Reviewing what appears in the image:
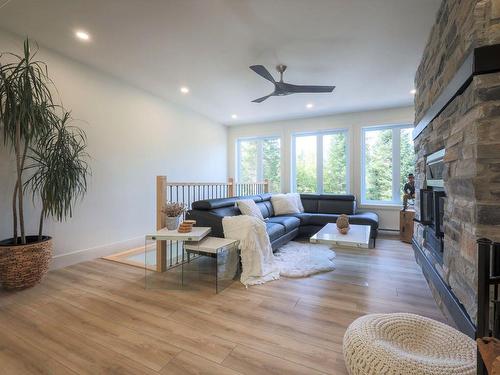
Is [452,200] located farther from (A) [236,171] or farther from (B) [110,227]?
(A) [236,171]

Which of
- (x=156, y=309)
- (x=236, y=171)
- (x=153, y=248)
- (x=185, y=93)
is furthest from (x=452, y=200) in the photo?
(x=236, y=171)

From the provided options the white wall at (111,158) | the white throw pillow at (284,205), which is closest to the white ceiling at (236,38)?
the white wall at (111,158)

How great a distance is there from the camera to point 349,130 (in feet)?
17.9

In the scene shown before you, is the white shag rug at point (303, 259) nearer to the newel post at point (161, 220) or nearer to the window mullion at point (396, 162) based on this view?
the newel post at point (161, 220)

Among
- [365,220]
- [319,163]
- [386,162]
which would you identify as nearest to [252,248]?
[365,220]

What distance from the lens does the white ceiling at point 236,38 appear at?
7.30ft

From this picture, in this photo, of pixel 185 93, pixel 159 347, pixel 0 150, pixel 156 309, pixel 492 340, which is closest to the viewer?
pixel 492 340

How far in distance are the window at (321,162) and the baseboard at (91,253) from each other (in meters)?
3.81

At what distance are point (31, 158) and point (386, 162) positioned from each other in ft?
19.2

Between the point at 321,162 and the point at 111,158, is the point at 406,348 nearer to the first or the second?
the point at 111,158

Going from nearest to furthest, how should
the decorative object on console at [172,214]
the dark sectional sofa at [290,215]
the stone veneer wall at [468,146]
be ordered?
the stone veneer wall at [468,146] → the decorative object on console at [172,214] → the dark sectional sofa at [290,215]

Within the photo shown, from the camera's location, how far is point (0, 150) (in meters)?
2.56

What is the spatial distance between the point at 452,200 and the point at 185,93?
4040mm

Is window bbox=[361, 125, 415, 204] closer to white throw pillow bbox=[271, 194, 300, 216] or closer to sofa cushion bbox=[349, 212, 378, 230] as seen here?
sofa cushion bbox=[349, 212, 378, 230]
